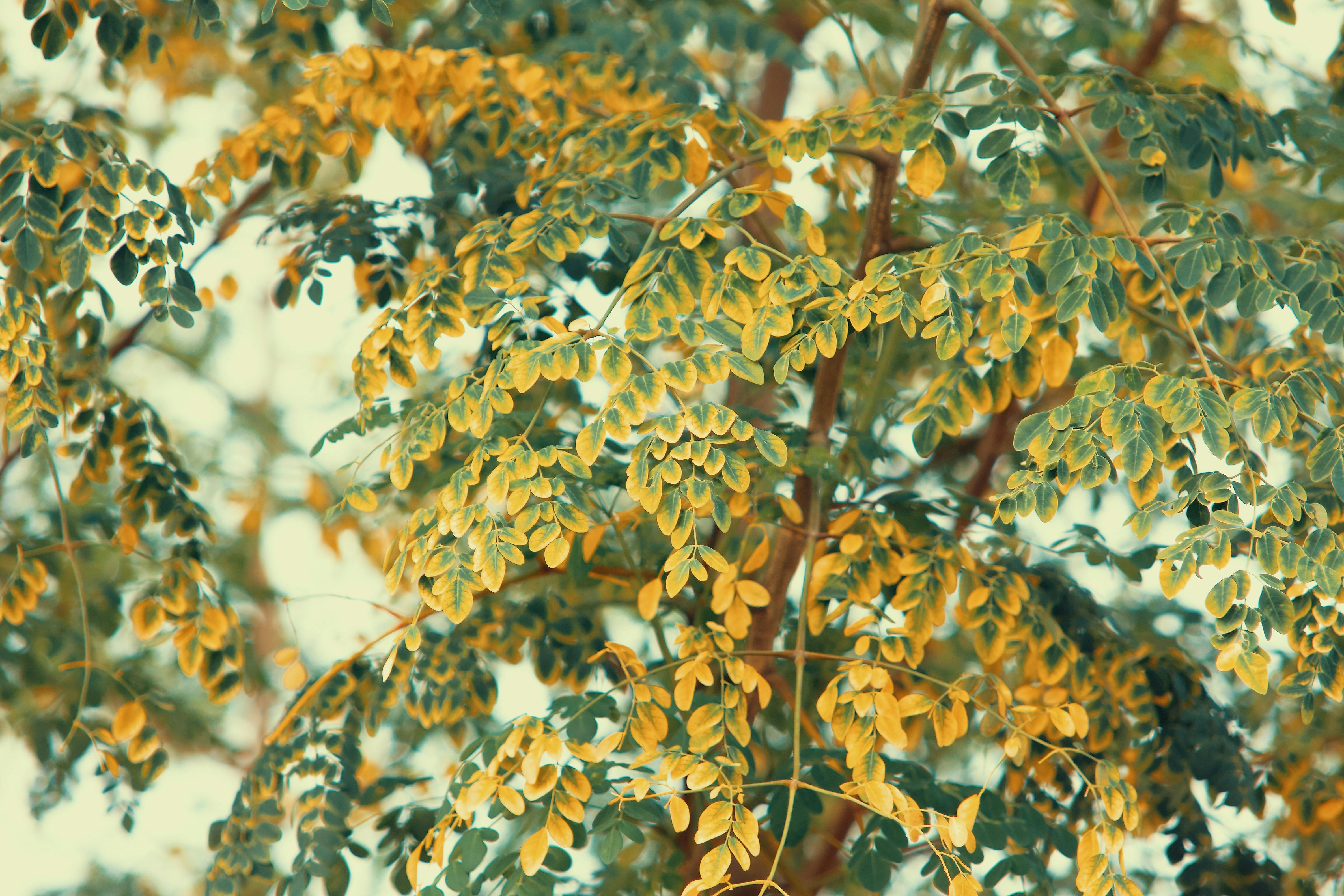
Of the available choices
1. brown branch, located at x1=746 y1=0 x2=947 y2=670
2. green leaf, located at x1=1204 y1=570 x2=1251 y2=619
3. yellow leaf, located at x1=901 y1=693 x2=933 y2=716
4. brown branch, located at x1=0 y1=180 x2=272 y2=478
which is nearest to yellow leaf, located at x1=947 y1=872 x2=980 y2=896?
yellow leaf, located at x1=901 y1=693 x2=933 y2=716

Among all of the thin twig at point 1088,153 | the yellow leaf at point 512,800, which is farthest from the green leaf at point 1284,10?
the yellow leaf at point 512,800

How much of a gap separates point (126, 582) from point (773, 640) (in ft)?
4.78

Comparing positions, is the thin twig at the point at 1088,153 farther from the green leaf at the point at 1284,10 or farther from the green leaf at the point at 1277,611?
the green leaf at the point at 1284,10

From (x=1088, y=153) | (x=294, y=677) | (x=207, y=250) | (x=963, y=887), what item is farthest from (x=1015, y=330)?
(x=207, y=250)

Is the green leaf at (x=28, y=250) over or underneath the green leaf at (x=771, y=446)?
underneath

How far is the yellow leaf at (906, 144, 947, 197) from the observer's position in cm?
124

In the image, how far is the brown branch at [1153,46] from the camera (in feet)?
7.25

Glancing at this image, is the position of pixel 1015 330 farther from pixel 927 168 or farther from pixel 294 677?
pixel 294 677

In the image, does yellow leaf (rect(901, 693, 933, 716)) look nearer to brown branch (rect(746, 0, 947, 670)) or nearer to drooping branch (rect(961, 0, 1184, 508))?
brown branch (rect(746, 0, 947, 670))

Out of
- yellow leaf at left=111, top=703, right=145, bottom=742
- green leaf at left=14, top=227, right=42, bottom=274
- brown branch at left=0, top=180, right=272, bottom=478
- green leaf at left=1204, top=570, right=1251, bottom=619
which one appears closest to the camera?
green leaf at left=1204, top=570, right=1251, bottom=619

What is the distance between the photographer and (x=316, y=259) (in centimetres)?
156

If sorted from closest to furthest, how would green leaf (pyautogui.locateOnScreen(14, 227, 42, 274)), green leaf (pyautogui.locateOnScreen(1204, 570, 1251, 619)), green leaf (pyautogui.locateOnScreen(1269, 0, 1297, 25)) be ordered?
green leaf (pyautogui.locateOnScreen(1204, 570, 1251, 619)) < green leaf (pyautogui.locateOnScreen(14, 227, 42, 274)) < green leaf (pyautogui.locateOnScreen(1269, 0, 1297, 25))

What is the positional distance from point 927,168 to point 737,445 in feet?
1.47

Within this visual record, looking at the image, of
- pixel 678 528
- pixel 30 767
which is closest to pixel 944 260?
pixel 678 528
